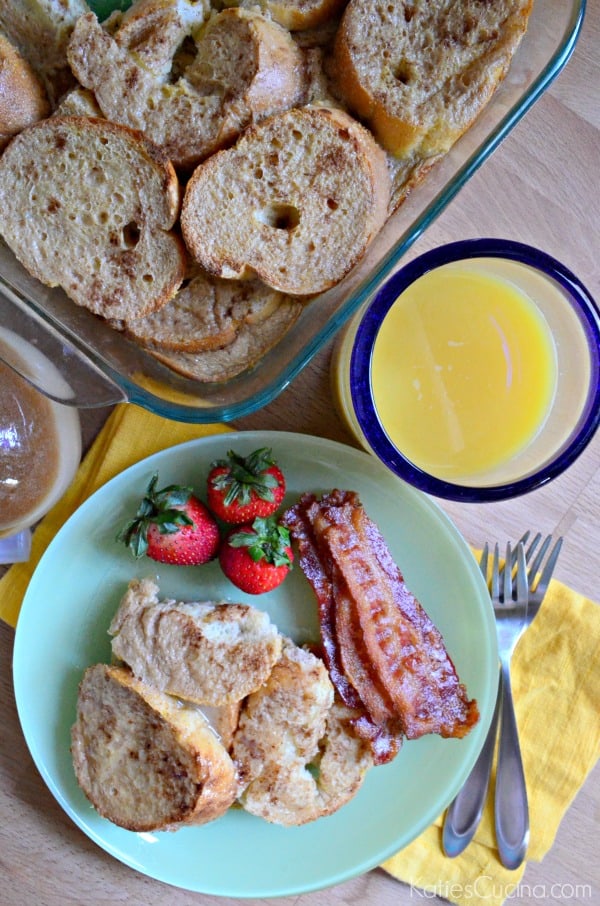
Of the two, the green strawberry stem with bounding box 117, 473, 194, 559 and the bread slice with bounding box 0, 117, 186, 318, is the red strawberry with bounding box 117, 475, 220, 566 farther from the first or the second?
the bread slice with bounding box 0, 117, 186, 318

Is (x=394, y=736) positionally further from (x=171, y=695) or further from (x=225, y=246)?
(x=225, y=246)

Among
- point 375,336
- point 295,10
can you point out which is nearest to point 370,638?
point 375,336

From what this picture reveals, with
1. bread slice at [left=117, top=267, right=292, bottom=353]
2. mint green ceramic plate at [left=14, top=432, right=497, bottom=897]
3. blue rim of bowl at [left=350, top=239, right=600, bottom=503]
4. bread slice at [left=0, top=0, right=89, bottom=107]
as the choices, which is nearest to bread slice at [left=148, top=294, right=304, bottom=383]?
bread slice at [left=117, top=267, right=292, bottom=353]

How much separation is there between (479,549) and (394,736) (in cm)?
33

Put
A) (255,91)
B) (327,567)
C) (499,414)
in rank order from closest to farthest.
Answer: (255,91) < (499,414) < (327,567)

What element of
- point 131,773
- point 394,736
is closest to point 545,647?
point 394,736

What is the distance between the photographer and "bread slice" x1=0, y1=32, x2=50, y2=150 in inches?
34.7

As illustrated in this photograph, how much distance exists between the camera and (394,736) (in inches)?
46.9

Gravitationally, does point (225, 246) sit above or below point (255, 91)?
below

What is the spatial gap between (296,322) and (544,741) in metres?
0.82

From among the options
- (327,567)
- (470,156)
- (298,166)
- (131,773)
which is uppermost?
(470,156)

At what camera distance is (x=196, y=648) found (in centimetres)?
112

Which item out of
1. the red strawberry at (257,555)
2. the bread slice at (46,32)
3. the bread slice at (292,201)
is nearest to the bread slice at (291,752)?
the red strawberry at (257,555)

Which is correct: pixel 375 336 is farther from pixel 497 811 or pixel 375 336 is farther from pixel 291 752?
pixel 497 811
